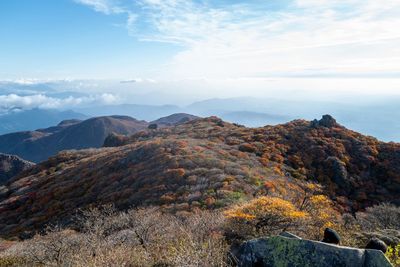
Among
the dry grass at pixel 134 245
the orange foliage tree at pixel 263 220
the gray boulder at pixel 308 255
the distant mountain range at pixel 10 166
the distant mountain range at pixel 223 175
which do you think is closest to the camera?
the gray boulder at pixel 308 255

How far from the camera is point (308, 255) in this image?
756cm

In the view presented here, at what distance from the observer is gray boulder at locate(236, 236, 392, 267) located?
731 centimetres

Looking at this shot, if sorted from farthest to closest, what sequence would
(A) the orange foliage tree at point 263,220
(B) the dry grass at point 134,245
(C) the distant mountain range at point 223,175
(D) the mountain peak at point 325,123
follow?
(D) the mountain peak at point 325,123 < (C) the distant mountain range at point 223,175 < (A) the orange foliage tree at point 263,220 < (B) the dry grass at point 134,245

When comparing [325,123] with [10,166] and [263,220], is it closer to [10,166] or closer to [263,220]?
[263,220]

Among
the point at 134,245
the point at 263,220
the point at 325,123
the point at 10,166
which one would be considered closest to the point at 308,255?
the point at 263,220

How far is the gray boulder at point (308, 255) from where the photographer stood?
7.31m

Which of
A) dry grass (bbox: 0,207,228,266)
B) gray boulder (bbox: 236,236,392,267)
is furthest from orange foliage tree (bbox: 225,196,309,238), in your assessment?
gray boulder (bbox: 236,236,392,267)

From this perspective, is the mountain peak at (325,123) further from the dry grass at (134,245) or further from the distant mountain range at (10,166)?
the distant mountain range at (10,166)

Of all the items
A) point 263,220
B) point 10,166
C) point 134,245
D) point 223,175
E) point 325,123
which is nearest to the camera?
point 263,220

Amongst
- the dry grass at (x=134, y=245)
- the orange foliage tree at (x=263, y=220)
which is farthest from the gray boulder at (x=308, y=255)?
the orange foliage tree at (x=263, y=220)

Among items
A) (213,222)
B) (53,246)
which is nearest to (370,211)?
(213,222)

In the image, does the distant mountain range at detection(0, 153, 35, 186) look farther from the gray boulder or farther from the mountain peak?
the gray boulder

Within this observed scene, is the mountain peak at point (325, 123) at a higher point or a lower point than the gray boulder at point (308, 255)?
lower

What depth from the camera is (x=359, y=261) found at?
729 cm
